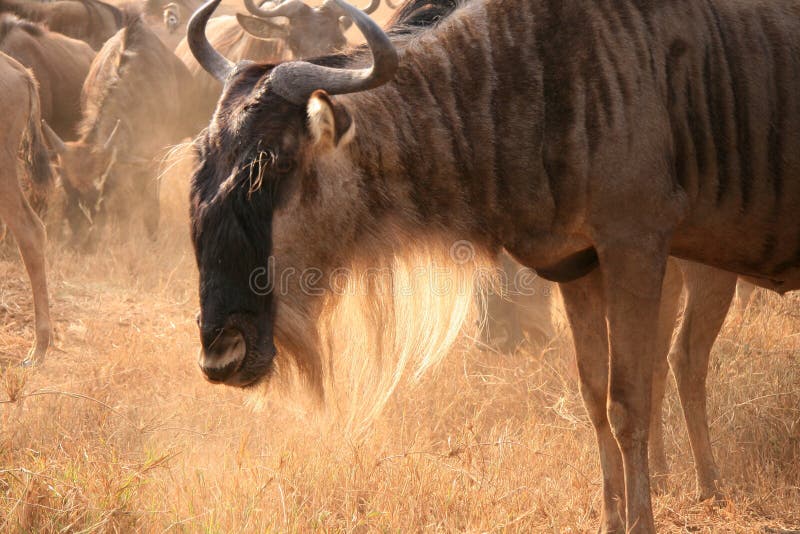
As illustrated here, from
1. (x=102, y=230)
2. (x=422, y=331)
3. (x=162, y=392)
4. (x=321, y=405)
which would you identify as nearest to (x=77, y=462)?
(x=321, y=405)

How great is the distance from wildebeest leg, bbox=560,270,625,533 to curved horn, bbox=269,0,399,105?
1121 millimetres

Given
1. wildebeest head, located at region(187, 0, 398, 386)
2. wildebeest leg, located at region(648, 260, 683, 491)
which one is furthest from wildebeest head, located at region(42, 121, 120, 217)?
wildebeest head, located at region(187, 0, 398, 386)

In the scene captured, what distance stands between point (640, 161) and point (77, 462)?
1.97 meters

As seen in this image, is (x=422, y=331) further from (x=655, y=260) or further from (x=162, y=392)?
(x=162, y=392)

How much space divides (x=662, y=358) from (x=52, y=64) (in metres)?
6.45

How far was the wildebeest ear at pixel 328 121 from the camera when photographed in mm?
2449

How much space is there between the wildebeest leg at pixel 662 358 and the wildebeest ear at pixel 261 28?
4.81 metres

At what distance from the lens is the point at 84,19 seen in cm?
1056

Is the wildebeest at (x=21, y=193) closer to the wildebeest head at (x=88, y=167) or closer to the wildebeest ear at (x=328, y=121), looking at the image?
the wildebeest head at (x=88, y=167)

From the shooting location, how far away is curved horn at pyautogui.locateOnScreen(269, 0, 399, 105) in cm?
246

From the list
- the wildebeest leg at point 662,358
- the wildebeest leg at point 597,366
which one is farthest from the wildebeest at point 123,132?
the wildebeest leg at point 597,366

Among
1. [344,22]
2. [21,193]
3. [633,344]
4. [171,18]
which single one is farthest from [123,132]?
[633,344]

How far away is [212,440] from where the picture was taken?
4.04m

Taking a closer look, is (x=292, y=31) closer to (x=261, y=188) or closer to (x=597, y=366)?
(x=597, y=366)
